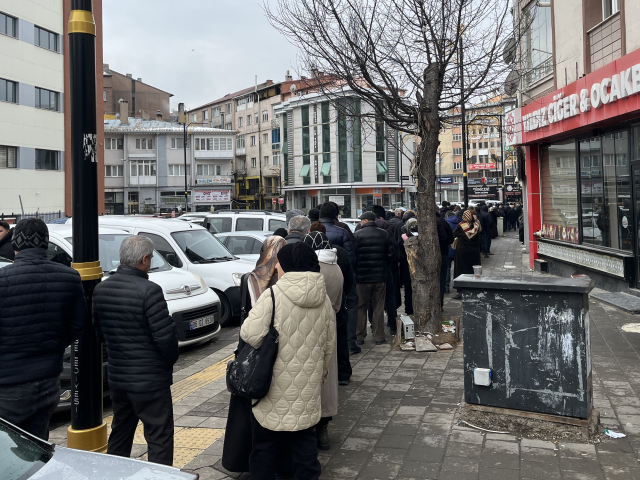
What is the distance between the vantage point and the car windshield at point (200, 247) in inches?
437

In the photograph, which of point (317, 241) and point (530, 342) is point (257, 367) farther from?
point (317, 241)

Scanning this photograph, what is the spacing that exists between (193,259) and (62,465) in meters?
8.49

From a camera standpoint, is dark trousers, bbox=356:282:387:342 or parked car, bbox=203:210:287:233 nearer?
dark trousers, bbox=356:282:387:342

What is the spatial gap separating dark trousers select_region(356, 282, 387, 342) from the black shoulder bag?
15.5 feet

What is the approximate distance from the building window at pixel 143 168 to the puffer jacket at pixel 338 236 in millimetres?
60731

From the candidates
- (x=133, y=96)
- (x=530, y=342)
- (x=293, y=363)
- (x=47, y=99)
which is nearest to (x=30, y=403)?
(x=293, y=363)

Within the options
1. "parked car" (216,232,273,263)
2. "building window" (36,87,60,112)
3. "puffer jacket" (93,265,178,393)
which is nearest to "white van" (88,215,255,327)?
"parked car" (216,232,273,263)

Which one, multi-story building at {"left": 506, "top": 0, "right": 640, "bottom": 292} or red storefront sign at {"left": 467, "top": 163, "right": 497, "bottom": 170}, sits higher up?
red storefront sign at {"left": 467, "top": 163, "right": 497, "bottom": 170}

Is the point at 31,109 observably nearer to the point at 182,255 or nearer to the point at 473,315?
the point at 182,255

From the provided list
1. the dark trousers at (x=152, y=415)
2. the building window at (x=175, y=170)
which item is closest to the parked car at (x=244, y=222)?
the dark trousers at (x=152, y=415)

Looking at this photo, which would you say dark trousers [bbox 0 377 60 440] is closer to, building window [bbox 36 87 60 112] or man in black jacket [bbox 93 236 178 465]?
man in black jacket [bbox 93 236 178 465]

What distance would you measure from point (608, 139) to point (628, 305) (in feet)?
12.5

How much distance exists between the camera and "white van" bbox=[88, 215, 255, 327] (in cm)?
1079

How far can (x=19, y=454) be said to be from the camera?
9.02 ft
